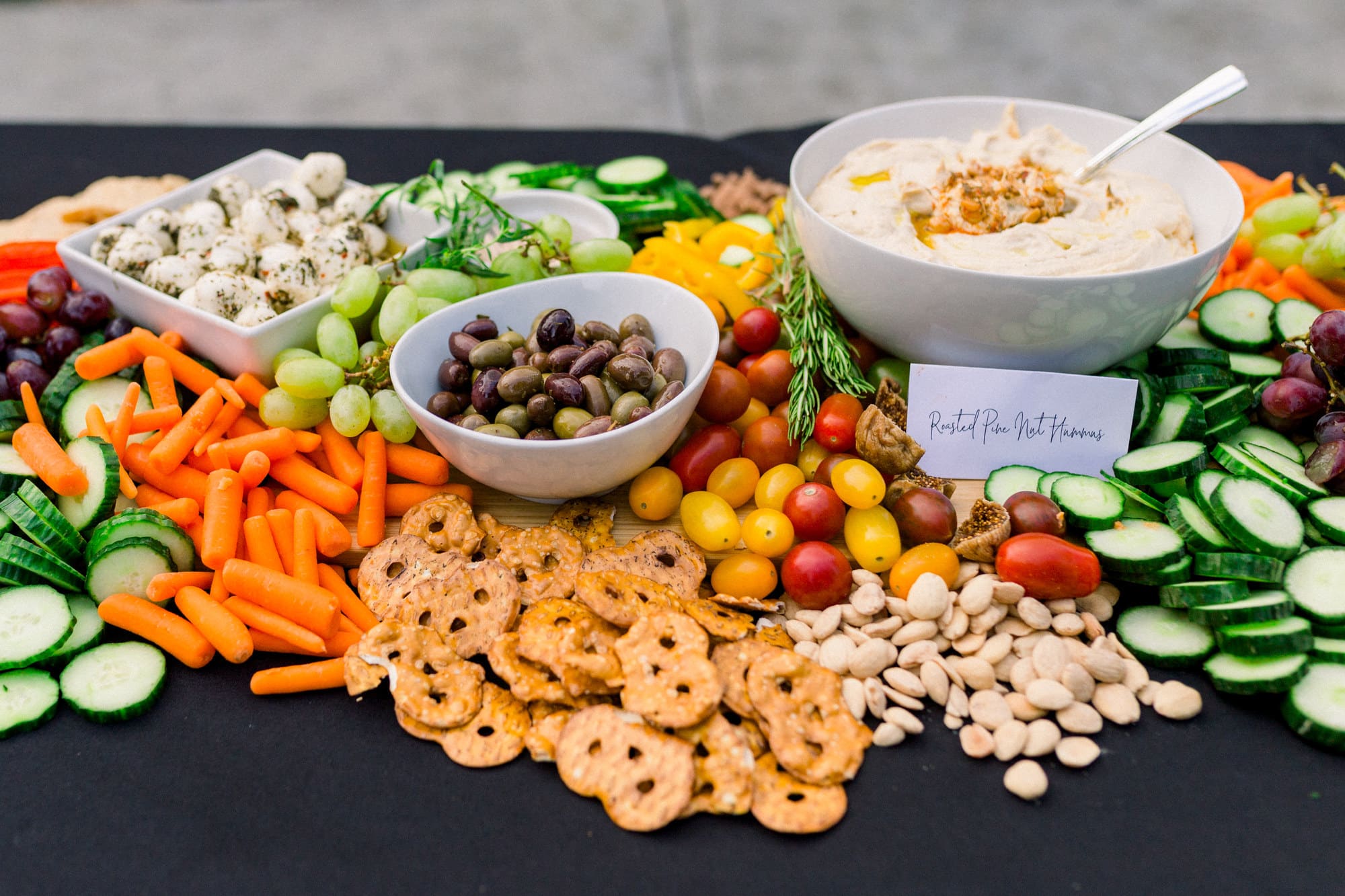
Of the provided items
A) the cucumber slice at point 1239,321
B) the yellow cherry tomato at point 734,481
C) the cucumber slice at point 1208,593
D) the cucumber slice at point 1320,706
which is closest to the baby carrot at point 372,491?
the yellow cherry tomato at point 734,481

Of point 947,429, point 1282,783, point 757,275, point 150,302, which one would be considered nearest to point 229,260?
point 150,302

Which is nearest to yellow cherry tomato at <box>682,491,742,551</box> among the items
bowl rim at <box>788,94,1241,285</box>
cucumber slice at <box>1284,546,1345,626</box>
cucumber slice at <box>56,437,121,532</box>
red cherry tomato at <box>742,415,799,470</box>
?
red cherry tomato at <box>742,415,799,470</box>

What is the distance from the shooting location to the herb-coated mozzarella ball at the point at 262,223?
191 cm

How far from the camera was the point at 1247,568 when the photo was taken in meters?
1.33

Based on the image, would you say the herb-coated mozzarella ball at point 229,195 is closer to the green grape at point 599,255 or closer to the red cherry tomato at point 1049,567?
the green grape at point 599,255

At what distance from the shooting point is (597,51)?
564 centimetres

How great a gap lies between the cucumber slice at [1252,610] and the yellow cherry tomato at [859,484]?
0.49 m

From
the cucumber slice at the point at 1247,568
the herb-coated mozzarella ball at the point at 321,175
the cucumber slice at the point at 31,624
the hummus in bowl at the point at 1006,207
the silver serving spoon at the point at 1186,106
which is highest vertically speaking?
the silver serving spoon at the point at 1186,106

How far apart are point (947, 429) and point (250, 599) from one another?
1205 mm

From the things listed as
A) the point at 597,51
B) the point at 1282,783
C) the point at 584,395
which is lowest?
the point at 597,51

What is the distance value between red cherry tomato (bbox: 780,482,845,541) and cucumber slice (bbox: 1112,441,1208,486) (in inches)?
19.8

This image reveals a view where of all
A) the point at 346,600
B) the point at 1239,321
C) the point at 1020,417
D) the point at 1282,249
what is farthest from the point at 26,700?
the point at 1282,249

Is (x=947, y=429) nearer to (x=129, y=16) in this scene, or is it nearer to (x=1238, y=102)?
(x=1238, y=102)

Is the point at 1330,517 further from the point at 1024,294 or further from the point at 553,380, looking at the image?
the point at 553,380
